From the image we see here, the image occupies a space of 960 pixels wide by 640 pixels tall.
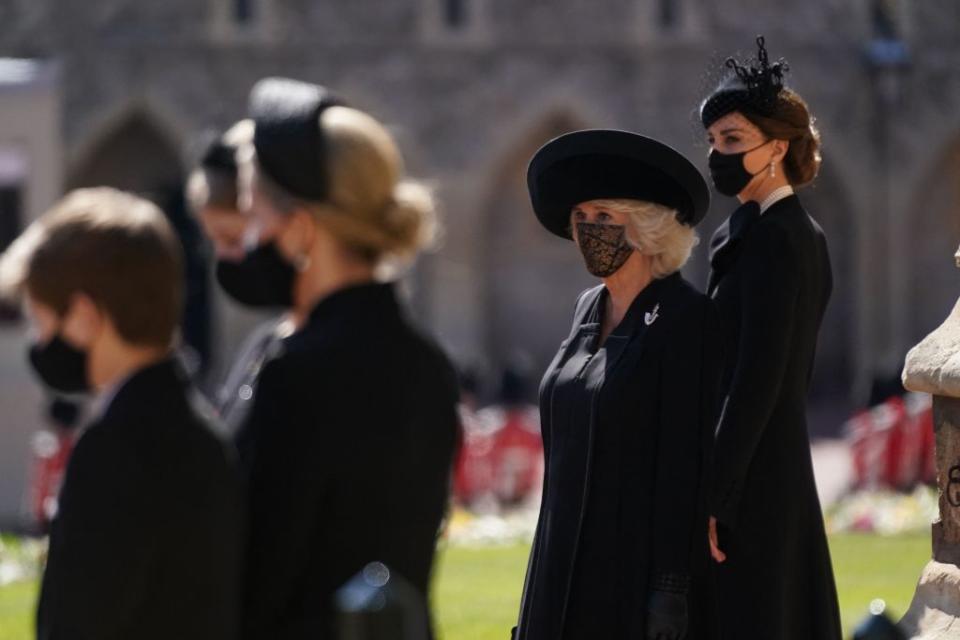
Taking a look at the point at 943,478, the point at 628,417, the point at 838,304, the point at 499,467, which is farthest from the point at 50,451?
the point at 838,304

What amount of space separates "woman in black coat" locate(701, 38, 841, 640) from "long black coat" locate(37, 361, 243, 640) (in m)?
2.13

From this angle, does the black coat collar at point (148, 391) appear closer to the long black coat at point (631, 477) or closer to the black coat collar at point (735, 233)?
the long black coat at point (631, 477)

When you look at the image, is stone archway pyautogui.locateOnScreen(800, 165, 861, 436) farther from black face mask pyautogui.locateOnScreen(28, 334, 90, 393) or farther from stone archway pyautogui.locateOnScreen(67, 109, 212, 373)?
black face mask pyautogui.locateOnScreen(28, 334, 90, 393)

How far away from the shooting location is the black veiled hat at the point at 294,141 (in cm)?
340

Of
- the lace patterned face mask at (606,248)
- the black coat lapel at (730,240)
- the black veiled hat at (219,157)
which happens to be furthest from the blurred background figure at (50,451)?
the black veiled hat at (219,157)

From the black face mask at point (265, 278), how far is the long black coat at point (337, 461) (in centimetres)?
7

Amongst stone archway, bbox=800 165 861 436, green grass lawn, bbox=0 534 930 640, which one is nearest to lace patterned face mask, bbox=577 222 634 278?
green grass lawn, bbox=0 534 930 640

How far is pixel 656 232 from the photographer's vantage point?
4.91m

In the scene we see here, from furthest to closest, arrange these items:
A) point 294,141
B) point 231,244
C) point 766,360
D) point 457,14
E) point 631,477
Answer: point 457,14 → point 766,360 → point 631,477 → point 231,244 → point 294,141

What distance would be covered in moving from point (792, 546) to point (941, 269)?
21811 millimetres

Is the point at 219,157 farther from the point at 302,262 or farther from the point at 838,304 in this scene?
the point at 838,304

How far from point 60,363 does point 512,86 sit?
22.9 meters

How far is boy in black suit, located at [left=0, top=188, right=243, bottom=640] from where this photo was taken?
10.1ft

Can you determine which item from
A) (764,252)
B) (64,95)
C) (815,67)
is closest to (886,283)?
(815,67)
